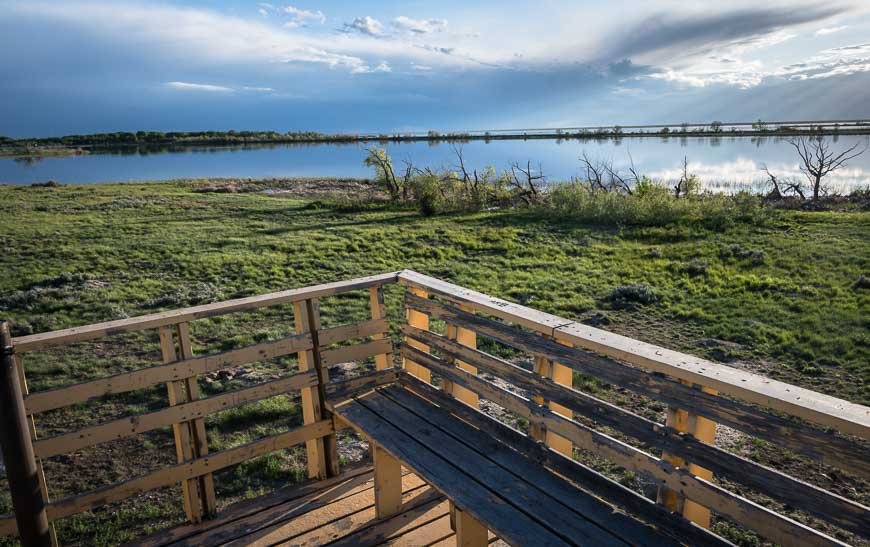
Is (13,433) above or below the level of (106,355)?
above

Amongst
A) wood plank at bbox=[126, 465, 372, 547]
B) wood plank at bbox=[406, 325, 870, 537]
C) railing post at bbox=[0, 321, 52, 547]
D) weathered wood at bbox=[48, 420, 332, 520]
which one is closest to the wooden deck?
wood plank at bbox=[126, 465, 372, 547]

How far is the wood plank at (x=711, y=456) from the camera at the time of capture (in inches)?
72.7

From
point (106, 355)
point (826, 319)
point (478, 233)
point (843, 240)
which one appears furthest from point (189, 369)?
point (843, 240)

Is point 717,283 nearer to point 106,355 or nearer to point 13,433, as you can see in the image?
point 106,355

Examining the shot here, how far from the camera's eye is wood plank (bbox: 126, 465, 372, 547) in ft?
10.4

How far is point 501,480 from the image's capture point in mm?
2818

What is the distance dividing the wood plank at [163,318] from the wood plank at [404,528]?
1.41 m

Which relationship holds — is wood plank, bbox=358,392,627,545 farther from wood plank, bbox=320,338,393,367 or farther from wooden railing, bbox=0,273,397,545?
wooden railing, bbox=0,273,397,545

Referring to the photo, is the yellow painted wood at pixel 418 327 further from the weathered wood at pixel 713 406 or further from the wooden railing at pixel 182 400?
the weathered wood at pixel 713 406

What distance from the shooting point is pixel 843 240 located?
1296 centimetres

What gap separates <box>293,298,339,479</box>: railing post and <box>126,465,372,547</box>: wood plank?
88mm

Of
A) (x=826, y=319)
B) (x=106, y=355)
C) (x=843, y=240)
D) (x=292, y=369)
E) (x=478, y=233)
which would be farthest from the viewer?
(x=478, y=233)

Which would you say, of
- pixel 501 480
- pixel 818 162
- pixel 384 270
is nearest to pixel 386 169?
pixel 384 270

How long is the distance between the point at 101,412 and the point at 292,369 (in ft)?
6.43
